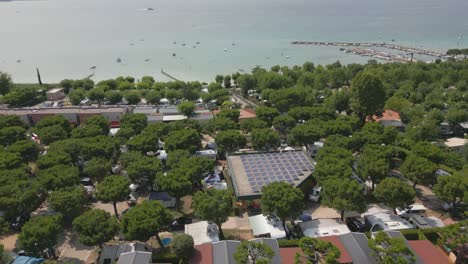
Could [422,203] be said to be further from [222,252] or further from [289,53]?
[289,53]

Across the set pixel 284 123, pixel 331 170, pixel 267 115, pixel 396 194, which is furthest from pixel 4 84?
pixel 396 194

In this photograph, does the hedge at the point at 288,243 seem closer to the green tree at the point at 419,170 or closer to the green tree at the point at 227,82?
the green tree at the point at 419,170

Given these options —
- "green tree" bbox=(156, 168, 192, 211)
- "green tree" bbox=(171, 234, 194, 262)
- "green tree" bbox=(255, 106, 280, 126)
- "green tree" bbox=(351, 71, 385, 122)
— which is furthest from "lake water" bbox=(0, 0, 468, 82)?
"green tree" bbox=(171, 234, 194, 262)

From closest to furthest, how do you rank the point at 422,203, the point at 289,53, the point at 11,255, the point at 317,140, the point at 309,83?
the point at 11,255 < the point at 422,203 < the point at 317,140 < the point at 309,83 < the point at 289,53

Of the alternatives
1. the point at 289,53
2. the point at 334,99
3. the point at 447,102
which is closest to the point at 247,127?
the point at 334,99

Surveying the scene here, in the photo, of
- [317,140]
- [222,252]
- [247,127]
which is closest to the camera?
[222,252]

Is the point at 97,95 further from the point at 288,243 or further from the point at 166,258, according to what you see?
the point at 288,243
